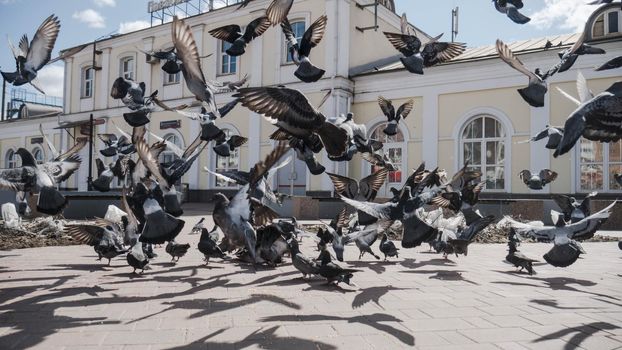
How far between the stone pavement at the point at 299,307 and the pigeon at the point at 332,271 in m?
0.12

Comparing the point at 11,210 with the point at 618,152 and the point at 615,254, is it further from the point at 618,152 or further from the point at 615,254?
A: the point at 618,152

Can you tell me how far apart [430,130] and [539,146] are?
388 cm

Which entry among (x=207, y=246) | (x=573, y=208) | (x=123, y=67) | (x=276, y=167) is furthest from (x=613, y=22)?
(x=123, y=67)

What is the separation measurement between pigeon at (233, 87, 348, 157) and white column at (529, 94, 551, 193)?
14.2m

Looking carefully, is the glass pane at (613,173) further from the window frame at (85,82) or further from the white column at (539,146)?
the window frame at (85,82)

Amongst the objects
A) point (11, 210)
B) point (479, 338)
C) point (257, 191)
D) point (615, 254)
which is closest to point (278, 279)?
point (257, 191)

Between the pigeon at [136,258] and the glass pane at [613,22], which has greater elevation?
the glass pane at [613,22]

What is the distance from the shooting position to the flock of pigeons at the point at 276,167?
3.72 metres

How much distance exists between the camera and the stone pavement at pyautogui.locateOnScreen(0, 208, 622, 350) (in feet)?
9.89

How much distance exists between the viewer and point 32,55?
5.24m

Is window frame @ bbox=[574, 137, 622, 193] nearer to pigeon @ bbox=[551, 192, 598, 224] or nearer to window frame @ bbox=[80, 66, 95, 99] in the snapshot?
pigeon @ bbox=[551, 192, 598, 224]

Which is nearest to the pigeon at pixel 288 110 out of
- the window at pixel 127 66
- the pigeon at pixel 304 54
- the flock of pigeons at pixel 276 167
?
the flock of pigeons at pixel 276 167

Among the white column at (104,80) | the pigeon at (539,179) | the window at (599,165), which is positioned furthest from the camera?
the white column at (104,80)

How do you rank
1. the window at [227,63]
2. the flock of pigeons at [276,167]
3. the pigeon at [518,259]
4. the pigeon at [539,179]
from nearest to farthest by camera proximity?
the flock of pigeons at [276,167] → the pigeon at [518,259] → the pigeon at [539,179] → the window at [227,63]
